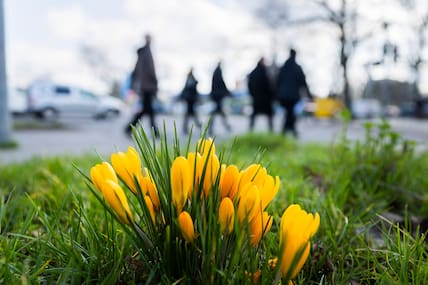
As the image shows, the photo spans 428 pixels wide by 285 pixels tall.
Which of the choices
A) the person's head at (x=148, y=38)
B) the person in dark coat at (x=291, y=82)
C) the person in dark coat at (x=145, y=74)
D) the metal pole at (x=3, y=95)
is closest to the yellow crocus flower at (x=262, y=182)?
the metal pole at (x=3, y=95)

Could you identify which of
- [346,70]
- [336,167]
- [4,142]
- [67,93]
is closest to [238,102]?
[346,70]

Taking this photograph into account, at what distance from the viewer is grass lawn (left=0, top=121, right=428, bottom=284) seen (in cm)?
102

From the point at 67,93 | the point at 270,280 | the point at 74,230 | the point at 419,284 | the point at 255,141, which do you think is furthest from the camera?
the point at 67,93

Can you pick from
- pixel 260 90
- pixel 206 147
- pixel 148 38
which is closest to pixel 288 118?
pixel 260 90

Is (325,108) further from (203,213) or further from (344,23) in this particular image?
(203,213)

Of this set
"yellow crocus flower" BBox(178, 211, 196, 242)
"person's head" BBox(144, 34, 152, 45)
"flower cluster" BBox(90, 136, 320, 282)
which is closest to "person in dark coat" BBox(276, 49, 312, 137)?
"person's head" BBox(144, 34, 152, 45)

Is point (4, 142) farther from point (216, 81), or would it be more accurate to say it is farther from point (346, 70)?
point (346, 70)

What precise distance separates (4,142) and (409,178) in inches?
254

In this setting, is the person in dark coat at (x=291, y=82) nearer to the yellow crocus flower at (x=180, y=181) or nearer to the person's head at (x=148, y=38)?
the person's head at (x=148, y=38)

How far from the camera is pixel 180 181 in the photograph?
0.92m

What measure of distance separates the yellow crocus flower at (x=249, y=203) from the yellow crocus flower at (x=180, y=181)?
0.13 meters

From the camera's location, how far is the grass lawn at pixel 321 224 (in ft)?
3.34

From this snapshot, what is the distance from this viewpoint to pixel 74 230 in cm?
113

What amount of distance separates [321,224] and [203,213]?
2.55ft
